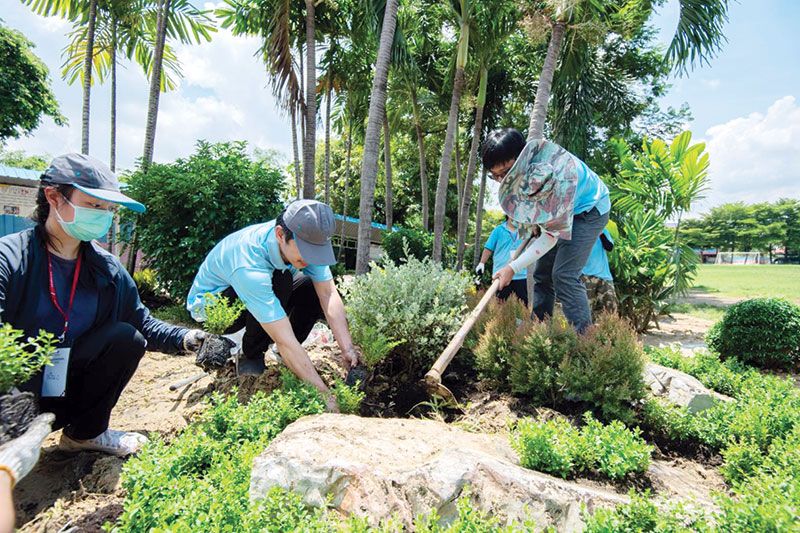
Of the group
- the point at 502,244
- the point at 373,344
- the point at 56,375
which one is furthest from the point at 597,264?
the point at 56,375

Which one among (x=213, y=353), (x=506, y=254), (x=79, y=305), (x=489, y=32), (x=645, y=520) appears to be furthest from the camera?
(x=489, y=32)

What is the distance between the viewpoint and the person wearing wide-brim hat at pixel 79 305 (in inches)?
87.4

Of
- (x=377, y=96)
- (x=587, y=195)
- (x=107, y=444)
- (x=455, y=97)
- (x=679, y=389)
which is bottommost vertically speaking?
(x=107, y=444)

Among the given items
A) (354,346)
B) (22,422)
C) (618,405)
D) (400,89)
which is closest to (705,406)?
(618,405)

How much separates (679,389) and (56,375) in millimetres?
4228

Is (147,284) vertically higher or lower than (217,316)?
lower

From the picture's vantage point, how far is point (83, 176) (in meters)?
2.25

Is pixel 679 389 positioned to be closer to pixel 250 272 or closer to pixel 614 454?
pixel 614 454

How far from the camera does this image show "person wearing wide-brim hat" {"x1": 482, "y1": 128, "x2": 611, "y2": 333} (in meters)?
3.18

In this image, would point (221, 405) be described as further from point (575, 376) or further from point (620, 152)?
point (620, 152)

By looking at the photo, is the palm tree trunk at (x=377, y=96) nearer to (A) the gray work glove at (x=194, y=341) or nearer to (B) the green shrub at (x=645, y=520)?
(A) the gray work glove at (x=194, y=341)

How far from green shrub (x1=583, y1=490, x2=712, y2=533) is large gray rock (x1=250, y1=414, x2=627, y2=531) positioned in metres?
0.16

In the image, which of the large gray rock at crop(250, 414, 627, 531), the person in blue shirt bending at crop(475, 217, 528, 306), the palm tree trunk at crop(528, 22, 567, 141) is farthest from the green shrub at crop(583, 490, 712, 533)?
the palm tree trunk at crop(528, 22, 567, 141)

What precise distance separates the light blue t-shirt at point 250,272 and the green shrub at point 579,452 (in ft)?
5.18
